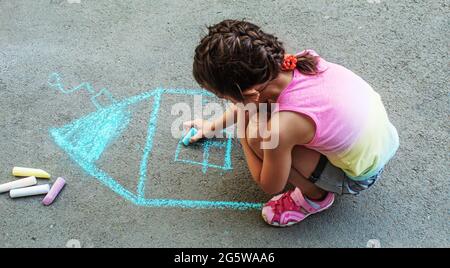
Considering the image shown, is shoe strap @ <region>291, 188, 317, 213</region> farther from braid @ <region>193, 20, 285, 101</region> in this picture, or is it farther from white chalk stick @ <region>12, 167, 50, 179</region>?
white chalk stick @ <region>12, 167, 50, 179</region>

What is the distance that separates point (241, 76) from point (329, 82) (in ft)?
1.10

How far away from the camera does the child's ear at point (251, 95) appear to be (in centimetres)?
160

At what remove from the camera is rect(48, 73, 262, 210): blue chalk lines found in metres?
2.13

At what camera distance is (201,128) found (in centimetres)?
232

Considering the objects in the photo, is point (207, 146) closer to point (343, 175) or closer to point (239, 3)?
point (343, 175)

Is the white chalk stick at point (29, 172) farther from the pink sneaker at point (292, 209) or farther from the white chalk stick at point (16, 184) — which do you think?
the pink sneaker at point (292, 209)

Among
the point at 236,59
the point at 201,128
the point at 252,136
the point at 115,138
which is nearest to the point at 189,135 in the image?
the point at 201,128

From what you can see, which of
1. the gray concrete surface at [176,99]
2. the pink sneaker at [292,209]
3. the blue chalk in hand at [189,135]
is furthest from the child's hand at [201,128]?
the pink sneaker at [292,209]

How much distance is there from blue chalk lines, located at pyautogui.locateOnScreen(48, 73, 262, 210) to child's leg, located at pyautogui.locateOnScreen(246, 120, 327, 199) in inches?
10.4

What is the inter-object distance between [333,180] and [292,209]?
0.23 meters

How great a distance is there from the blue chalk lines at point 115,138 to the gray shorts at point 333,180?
1.14 ft

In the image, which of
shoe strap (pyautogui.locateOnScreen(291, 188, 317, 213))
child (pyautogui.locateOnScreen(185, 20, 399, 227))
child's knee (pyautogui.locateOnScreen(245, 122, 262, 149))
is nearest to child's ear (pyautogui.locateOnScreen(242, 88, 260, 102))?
child (pyautogui.locateOnScreen(185, 20, 399, 227))
